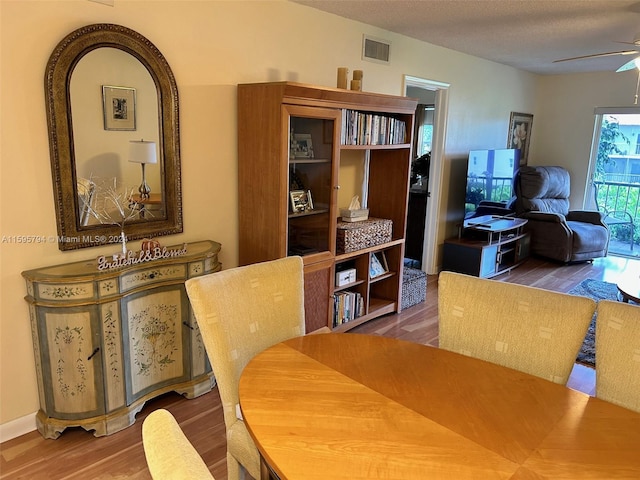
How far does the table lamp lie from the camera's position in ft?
8.16

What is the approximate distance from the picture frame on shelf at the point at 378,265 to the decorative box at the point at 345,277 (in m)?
0.19

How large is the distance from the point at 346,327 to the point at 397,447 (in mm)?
2436

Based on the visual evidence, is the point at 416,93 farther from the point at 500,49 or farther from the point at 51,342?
the point at 51,342

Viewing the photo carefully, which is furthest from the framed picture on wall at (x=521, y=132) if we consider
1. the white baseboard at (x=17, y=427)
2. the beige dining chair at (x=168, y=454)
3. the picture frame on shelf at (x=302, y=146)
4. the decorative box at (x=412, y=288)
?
the beige dining chair at (x=168, y=454)

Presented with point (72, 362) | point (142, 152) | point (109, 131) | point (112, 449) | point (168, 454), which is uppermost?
point (109, 131)

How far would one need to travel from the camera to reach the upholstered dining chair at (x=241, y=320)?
64.1 inches

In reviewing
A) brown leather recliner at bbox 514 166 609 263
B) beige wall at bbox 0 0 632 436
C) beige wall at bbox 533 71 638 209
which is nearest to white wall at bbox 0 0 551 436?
beige wall at bbox 0 0 632 436

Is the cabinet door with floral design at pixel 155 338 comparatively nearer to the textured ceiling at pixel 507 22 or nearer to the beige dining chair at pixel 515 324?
the beige dining chair at pixel 515 324

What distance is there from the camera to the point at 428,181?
→ 5.09m

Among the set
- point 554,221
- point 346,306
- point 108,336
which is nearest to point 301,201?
point 346,306

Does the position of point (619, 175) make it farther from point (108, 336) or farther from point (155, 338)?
point (108, 336)

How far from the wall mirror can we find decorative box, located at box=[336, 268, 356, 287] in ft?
4.36

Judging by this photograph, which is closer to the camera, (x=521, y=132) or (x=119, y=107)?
(x=119, y=107)

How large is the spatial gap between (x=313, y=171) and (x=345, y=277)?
0.91 meters
